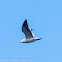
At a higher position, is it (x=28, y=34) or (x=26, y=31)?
(x=26, y=31)

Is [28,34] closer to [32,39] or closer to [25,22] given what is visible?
[32,39]

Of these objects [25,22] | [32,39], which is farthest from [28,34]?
[25,22]

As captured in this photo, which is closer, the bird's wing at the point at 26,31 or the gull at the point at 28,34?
the bird's wing at the point at 26,31

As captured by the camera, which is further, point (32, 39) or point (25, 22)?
point (32, 39)

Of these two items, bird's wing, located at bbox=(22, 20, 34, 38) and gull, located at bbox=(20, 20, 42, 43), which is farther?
gull, located at bbox=(20, 20, 42, 43)

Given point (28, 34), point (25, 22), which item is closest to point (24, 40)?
point (28, 34)

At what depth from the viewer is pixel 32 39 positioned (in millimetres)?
38094

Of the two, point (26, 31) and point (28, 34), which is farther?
point (28, 34)

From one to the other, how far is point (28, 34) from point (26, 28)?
2065mm

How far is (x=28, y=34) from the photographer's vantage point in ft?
127

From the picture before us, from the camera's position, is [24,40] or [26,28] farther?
[24,40]

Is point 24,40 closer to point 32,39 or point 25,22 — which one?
point 32,39

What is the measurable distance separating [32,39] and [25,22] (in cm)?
379

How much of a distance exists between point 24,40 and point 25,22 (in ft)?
16.1
